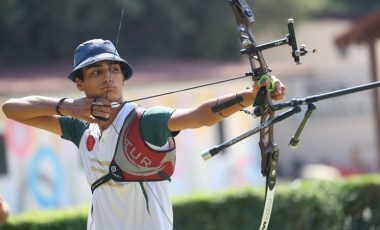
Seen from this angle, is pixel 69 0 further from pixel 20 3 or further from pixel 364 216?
pixel 364 216

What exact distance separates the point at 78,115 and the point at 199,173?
15.5m

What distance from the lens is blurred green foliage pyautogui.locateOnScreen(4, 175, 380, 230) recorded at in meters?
8.92

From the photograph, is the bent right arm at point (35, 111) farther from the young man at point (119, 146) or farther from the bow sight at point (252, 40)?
the bow sight at point (252, 40)

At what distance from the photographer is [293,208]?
9.16 metres

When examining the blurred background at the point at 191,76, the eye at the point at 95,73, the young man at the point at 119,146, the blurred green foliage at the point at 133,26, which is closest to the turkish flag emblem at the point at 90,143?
the young man at the point at 119,146

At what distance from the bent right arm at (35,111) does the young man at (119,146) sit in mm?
48

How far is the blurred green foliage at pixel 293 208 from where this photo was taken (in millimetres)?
8922

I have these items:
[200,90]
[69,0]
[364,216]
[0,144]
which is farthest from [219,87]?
[364,216]

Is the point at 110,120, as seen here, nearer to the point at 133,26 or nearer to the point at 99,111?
the point at 99,111

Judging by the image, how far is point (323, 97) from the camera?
160 inches

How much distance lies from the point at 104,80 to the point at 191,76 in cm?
1598

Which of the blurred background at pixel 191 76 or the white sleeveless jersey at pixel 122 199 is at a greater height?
the white sleeveless jersey at pixel 122 199

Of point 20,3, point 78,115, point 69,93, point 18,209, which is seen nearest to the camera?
point 78,115

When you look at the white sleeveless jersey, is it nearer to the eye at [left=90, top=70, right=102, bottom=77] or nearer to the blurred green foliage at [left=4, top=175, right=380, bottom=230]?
the eye at [left=90, top=70, right=102, bottom=77]
